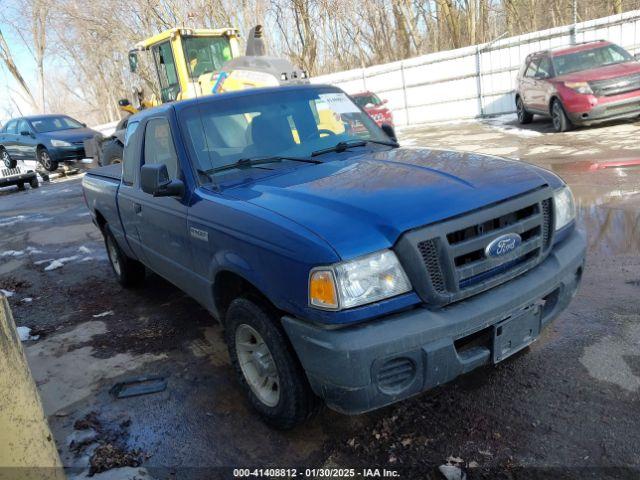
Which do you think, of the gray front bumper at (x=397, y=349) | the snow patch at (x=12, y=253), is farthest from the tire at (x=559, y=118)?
the snow patch at (x=12, y=253)

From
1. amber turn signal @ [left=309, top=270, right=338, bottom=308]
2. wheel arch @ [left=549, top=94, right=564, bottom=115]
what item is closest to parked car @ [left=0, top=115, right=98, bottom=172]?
wheel arch @ [left=549, top=94, right=564, bottom=115]

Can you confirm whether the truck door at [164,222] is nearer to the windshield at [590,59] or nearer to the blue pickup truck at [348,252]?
the blue pickup truck at [348,252]

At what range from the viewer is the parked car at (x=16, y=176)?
47.1 feet

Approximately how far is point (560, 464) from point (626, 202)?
458 cm

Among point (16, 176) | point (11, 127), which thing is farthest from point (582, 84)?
point (11, 127)

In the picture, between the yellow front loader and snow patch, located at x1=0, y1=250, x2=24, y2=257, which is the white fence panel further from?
snow patch, located at x1=0, y1=250, x2=24, y2=257

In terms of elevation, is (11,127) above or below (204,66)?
below

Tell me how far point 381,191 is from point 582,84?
32.5 ft

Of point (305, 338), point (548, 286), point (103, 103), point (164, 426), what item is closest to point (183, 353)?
point (164, 426)

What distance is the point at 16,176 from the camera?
47.6 feet

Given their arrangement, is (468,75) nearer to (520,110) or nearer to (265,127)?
(520,110)

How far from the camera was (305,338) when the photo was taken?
2371mm

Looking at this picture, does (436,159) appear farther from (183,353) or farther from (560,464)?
(183,353)

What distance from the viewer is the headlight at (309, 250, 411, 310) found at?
7.48 feet
